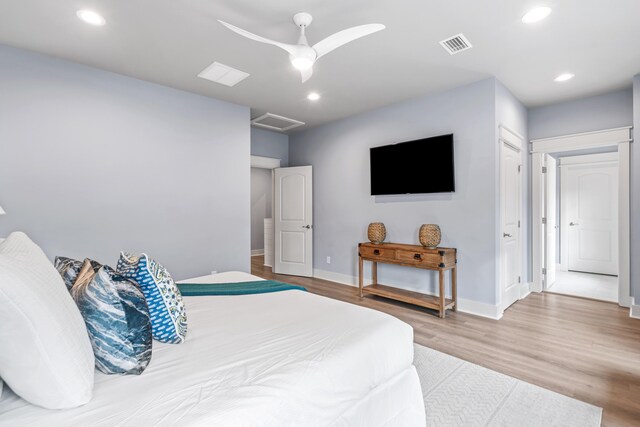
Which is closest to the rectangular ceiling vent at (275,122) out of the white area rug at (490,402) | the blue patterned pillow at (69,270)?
the blue patterned pillow at (69,270)

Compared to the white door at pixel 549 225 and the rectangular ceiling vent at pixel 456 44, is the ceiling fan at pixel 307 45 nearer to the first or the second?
the rectangular ceiling vent at pixel 456 44

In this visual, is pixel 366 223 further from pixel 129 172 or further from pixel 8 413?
pixel 8 413

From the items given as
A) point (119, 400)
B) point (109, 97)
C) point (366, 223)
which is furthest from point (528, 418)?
point (109, 97)

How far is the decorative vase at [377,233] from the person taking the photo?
14.0 ft

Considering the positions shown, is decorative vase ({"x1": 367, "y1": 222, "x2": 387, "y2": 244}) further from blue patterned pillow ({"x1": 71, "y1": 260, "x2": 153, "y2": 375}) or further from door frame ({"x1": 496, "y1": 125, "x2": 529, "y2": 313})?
blue patterned pillow ({"x1": 71, "y1": 260, "x2": 153, "y2": 375})

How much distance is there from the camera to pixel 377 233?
4.26m

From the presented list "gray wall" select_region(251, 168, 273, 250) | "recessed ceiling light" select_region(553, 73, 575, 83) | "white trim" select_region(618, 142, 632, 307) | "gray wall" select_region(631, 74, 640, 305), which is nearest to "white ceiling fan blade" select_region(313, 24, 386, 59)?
"recessed ceiling light" select_region(553, 73, 575, 83)

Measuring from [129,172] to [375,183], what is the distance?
3095 mm

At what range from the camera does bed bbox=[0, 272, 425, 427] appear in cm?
92

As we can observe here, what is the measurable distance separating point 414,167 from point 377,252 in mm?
1215

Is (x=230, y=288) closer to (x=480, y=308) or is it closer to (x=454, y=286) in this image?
(x=454, y=286)

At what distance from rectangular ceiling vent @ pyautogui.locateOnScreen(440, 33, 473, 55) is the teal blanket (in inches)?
97.2

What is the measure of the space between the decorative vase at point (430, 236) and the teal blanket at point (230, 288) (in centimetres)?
201

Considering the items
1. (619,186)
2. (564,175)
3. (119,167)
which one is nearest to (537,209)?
(619,186)
